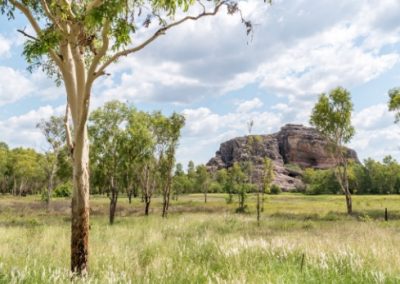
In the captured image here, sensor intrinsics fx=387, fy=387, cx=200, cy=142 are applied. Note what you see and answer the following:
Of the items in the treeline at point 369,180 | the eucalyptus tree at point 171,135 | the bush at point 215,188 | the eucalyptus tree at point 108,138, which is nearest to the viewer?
the eucalyptus tree at point 108,138

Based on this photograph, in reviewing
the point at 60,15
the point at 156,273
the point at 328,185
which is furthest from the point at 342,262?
the point at 328,185

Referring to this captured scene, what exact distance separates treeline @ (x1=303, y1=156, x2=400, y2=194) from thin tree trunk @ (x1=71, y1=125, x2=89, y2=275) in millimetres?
111141

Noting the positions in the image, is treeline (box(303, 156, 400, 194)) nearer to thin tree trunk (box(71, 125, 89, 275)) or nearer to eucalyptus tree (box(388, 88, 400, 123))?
eucalyptus tree (box(388, 88, 400, 123))

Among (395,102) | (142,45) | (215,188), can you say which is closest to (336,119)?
(395,102)

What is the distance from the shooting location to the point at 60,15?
29.1ft

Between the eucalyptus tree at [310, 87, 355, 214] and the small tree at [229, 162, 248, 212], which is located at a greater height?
the eucalyptus tree at [310, 87, 355, 214]

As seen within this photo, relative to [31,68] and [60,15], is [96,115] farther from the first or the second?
[60,15]

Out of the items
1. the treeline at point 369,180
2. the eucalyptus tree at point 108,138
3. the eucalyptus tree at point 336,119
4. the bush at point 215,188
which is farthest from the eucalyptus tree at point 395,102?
the bush at point 215,188

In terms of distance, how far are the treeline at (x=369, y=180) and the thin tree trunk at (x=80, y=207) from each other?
11114cm

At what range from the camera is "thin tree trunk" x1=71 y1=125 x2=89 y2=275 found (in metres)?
8.96

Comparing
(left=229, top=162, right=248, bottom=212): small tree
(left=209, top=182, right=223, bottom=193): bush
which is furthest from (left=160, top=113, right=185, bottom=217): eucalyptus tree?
(left=209, top=182, right=223, bottom=193): bush

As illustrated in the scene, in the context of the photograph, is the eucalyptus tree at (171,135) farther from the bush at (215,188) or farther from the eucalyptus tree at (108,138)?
the bush at (215,188)

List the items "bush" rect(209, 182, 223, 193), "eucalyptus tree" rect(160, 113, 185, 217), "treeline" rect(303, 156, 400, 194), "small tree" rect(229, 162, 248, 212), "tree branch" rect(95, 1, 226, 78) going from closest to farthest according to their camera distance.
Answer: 1. "tree branch" rect(95, 1, 226, 78)
2. "eucalyptus tree" rect(160, 113, 185, 217)
3. "small tree" rect(229, 162, 248, 212)
4. "treeline" rect(303, 156, 400, 194)
5. "bush" rect(209, 182, 223, 193)

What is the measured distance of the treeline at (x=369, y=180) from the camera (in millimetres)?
119581
